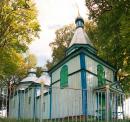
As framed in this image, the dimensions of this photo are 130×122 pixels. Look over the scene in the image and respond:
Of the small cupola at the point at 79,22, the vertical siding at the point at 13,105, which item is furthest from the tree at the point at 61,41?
the vertical siding at the point at 13,105

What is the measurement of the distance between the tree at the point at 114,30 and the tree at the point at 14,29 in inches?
249

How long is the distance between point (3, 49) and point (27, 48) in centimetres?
269

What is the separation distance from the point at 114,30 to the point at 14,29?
948 cm

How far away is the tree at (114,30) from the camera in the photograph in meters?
23.6

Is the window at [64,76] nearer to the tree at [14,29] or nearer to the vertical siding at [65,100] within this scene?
the tree at [14,29]

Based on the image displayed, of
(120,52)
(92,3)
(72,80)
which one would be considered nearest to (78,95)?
(72,80)

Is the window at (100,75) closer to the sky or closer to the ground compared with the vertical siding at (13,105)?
closer to the sky

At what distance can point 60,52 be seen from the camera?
153 ft

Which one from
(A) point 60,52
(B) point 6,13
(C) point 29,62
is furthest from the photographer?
(C) point 29,62

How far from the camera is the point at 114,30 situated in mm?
27109

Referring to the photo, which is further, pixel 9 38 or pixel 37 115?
pixel 9 38

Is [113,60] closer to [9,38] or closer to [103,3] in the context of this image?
[103,3]

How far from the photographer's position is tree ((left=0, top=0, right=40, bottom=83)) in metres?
29.7

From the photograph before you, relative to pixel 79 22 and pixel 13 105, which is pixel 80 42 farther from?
pixel 13 105
